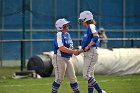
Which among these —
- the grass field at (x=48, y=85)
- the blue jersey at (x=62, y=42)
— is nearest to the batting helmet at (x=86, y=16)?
the blue jersey at (x=62, y=42)

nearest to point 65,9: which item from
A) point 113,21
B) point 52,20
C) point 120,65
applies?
point 52,20

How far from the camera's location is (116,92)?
508 inches

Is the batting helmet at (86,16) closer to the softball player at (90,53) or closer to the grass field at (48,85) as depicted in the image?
the softball player at (90,53)

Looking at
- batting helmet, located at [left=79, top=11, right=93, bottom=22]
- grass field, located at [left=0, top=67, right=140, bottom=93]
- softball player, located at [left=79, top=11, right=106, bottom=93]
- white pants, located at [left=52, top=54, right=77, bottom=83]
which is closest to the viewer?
softball player, located at [left=79, top=11, right=106, bottom=93]

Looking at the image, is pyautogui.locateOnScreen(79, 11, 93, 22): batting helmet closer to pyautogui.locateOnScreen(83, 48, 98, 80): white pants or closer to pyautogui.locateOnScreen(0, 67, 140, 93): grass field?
pyautogui.locateOnScreen(83, 48, 98, 80): white pants

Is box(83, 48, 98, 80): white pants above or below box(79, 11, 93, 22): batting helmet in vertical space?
below

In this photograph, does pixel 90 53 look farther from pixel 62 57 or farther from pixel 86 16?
pixel 86 16

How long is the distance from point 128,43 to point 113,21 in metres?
3.71

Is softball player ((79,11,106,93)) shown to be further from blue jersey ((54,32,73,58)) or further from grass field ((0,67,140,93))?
grass field ((0,67,140,93))

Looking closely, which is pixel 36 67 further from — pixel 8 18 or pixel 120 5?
pixel 120 5

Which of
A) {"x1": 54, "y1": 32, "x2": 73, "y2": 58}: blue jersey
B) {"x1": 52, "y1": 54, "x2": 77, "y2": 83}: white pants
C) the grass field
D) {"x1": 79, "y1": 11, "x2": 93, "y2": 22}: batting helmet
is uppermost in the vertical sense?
{"x1": 79, "y1": 11, "x2": 93, "y2": 22}: batting helmet

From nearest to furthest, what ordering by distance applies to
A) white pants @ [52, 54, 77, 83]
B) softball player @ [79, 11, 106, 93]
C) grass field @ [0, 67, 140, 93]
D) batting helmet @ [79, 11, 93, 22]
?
softball player @ [79, 11, 106, 93] → white pants @ [52, 54, 77, 83] → batting helmet @ [79, 11, 93, 22] → grass field @ [0, 67, 140, 93]

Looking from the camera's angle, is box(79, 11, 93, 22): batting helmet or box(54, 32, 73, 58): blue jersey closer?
box(54, 32, 73, 58): blue jersey

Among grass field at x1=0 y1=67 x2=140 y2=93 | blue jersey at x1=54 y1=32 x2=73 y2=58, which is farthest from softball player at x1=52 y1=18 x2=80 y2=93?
grass field at x1=0 y1=67 x2=140 y2=93
